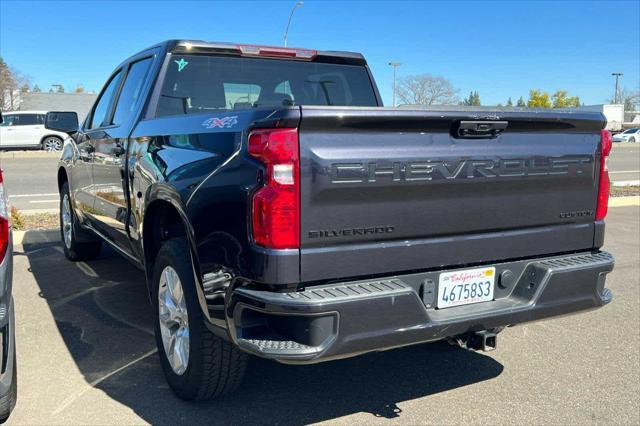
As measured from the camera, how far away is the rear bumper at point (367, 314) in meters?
2.42

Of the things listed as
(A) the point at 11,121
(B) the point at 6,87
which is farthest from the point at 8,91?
(A) the point at 11,121

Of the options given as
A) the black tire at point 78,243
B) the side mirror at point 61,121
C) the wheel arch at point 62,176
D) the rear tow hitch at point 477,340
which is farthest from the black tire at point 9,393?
the wheel arch at point 62,176

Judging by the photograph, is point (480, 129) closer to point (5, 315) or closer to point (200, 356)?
point (200, 356)

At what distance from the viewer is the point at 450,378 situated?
3633 millimetres

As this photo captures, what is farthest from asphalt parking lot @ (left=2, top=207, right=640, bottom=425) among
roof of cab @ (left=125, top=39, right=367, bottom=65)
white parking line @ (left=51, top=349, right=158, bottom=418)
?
roof of cab @ (left=125, top=39, right=367, bottom=65)

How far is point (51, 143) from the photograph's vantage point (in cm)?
2489

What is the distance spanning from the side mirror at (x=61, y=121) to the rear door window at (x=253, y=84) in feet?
6.33

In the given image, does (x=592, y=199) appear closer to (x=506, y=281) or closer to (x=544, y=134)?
(x=544, y=134)

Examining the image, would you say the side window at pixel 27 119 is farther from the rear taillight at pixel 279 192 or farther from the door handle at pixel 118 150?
the rear taillight at pixel 279 192

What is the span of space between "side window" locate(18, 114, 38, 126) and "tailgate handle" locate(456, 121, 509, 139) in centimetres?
2561

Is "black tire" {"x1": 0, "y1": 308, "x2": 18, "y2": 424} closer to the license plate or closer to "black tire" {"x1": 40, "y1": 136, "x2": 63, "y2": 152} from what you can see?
the license plate

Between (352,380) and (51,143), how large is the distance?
24571 mm

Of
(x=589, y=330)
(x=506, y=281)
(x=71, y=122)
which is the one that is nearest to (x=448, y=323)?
(x=506, y=281)

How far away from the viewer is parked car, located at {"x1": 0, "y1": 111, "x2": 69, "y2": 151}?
24.7 m
